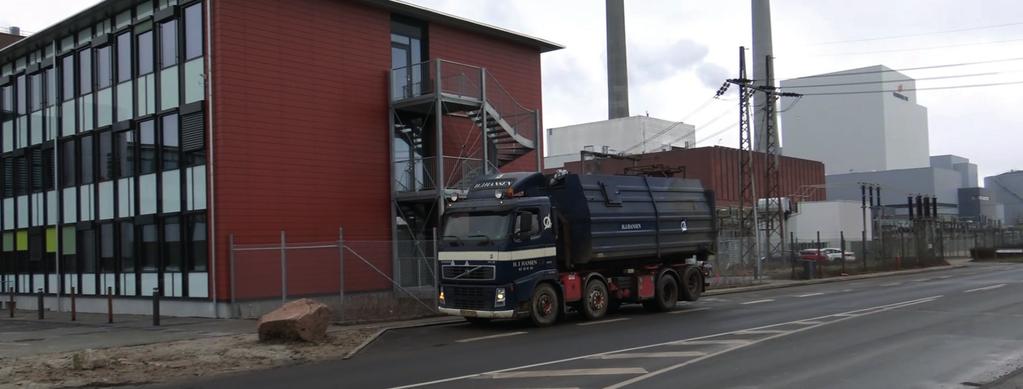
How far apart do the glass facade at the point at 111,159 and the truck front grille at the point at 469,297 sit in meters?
8.10

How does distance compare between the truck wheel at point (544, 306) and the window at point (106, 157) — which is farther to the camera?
the window at point (106, 157)

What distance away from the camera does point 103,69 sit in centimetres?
2616

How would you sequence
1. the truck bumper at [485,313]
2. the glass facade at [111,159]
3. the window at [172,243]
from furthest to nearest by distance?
the window at [172,243], the glass facade at [111,159], the truck bumper at [485,313]

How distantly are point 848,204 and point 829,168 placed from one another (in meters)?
59.5

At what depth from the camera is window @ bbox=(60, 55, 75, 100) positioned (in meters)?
27.7

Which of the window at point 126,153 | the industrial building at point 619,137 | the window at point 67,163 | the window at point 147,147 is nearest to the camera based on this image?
the window at point 147,147

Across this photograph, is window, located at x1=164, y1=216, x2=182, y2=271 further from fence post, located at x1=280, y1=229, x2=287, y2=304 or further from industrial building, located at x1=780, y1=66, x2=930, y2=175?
industrial building, located at x1=780, y1=66, x2=930, y2=175

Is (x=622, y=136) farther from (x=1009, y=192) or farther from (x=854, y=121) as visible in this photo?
(x=1009, y=192)

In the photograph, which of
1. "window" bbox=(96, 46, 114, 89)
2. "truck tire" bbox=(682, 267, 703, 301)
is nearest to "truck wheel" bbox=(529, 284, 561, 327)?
"truck tire" bbox=(682, 267, 703, 301)

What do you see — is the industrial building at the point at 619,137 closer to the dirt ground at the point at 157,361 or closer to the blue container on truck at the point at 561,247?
the blue container on truck at the point at 561,247

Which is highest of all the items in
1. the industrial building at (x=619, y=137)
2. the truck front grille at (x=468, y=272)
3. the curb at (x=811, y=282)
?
the industrial building at (x=619, y=137)

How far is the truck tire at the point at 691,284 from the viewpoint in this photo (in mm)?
21453

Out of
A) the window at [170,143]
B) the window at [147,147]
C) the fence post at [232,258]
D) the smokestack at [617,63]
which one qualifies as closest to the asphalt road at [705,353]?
the fence post at [232,258]

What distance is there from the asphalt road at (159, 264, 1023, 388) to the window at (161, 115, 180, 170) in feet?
34.7
